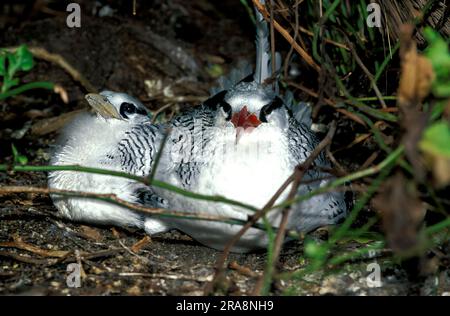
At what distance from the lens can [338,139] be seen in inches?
184

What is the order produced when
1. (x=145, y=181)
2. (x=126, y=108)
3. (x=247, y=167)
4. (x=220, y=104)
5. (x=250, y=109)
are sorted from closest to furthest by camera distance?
(x=145, y=181)
(x=247, y=167)
(x=250, y=109)
(x=220, y=104)
(x=126, y=108)

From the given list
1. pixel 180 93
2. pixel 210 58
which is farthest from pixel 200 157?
pixel 210 58

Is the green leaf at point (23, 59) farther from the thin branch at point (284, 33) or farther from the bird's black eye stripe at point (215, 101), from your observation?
the thin branch at point (284, 33)

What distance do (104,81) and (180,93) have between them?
26.4 inches

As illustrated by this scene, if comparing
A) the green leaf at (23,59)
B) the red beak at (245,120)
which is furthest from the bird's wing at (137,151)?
the green leaf at (23,59)

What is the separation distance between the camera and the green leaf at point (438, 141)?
1.86 m

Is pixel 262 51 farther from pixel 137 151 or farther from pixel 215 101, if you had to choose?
pixel 137 151

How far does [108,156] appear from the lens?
4.12 metres

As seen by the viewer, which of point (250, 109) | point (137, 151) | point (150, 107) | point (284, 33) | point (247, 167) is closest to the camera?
point (247, 167)

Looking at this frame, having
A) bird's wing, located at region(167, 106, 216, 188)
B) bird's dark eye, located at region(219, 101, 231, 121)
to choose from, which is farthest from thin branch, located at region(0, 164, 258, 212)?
bird's dark eye, located at region(219, 101, 231, 121)

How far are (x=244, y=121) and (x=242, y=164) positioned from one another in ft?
0.75

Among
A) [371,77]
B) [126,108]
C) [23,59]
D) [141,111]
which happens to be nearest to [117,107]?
[126,108]

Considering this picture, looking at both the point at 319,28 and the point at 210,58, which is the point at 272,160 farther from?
the point at 210,58

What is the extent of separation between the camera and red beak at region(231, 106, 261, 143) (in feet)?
11.1
